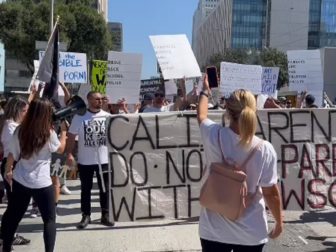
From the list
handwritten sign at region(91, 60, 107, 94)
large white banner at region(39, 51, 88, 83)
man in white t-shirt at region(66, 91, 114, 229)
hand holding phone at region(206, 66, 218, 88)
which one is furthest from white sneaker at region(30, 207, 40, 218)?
large white banner at region(39, 51, 88, 83)

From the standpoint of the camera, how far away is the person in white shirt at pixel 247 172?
3586mm

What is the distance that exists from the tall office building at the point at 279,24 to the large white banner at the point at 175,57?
12363 cm

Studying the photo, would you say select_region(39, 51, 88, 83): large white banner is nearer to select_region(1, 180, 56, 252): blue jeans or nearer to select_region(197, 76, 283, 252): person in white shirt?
select_region(1, 180, 56, 252): blue jeans

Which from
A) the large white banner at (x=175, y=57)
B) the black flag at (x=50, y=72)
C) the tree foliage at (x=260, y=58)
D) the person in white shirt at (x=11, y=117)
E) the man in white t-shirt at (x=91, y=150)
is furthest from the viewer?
the tree foliage at (x=260, y=58)

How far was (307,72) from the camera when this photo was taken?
10.7 metres

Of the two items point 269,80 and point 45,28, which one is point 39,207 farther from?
point 45,28

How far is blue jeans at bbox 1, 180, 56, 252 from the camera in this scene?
5.55m

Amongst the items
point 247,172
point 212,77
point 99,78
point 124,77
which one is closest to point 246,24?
point 99,78

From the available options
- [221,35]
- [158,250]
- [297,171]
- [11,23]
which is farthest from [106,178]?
[221,35]

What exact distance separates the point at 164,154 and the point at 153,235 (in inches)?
36.9

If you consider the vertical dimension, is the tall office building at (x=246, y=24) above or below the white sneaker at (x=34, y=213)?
above

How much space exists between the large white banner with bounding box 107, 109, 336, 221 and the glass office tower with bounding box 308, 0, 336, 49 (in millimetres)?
131423

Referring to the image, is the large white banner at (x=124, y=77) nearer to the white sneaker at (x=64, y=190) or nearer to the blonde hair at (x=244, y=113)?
the white sneaker at (x=64, y=190)

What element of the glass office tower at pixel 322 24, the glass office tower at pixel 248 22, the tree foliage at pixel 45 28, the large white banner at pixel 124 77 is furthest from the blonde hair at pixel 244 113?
the glass office tower at pixel 248 22
